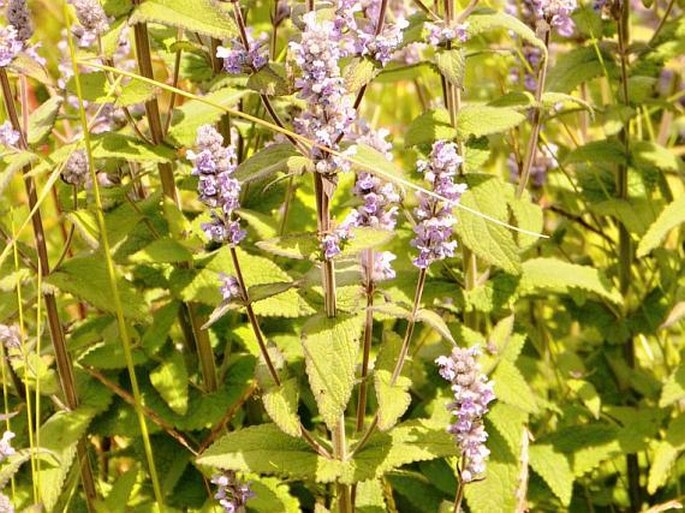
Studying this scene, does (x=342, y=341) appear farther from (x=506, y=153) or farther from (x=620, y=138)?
(x=506, y=153)

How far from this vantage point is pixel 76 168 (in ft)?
7.48

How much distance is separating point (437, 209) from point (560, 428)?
3.96 ft

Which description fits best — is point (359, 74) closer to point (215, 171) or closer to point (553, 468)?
point (215, 171)

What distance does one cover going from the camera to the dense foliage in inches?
77.1

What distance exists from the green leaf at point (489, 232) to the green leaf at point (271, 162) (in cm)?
70

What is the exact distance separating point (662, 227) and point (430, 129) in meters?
0.64

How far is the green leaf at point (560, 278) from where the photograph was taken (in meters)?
2.72

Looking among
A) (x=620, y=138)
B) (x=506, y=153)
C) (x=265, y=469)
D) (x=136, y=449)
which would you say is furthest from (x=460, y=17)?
(x=506, y=153)

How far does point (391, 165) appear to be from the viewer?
1919mm

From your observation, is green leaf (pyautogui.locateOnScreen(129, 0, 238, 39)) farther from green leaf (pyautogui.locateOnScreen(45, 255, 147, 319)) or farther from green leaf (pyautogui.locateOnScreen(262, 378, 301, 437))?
green leaf (pyautogui.locateOnScreen(262, 378, 301, 437))

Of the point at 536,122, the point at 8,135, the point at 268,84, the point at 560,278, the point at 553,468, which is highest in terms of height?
the point at 268,84

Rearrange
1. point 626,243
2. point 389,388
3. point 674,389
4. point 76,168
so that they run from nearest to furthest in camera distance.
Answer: point 389,388, point 76,168, point 674,389, point 626,243

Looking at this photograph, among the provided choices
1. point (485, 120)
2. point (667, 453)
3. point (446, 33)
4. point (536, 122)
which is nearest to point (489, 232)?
point (485, 120)

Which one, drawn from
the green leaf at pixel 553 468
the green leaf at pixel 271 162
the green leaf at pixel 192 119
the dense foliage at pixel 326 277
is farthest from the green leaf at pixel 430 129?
the green leaf at pixel 553 468
